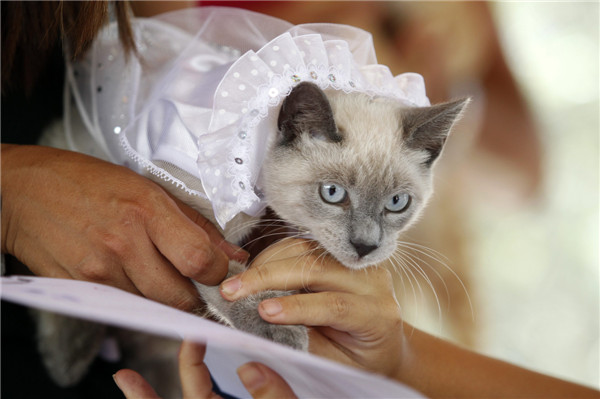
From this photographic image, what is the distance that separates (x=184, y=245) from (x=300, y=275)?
0.63 ft

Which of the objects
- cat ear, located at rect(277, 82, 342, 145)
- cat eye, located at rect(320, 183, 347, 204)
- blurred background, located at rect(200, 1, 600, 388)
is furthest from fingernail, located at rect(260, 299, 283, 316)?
blurred background, located at rect(200, 1, 600, 388)

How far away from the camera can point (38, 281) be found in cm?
58

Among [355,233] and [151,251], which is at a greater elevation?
[355,233]

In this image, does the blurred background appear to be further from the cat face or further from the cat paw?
the cat paw

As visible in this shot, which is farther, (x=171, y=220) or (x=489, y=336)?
(x=489, y=336)

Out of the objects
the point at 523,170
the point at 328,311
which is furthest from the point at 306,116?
the point at 523,170

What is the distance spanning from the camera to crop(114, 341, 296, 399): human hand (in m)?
0.64

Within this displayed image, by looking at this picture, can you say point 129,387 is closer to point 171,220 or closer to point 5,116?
point 171,220

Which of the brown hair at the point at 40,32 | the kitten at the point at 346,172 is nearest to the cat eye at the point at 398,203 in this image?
the kitten at the point at 346,172

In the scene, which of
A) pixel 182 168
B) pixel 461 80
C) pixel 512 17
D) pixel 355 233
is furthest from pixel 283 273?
pixel 512 17

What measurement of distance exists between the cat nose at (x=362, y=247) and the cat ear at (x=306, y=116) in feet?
0.65

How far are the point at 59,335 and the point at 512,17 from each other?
2140mm

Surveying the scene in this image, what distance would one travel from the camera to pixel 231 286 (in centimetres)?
75

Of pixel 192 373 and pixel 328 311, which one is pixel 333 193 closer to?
pixel 328 311
